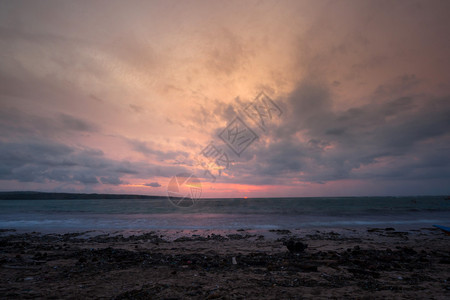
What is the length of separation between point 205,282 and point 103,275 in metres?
3.58

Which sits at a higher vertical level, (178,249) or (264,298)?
(264,298)

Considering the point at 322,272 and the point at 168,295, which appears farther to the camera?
the point at 322,272

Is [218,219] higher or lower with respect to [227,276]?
lower

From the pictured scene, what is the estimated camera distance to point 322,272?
291 inches

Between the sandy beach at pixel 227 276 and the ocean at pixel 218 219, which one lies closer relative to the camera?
the sandy beach at pixel 227 276

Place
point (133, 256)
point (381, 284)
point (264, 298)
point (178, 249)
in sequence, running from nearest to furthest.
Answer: point (264, 298) < point (381, 284) < point (133, 256) < point (178, 249)

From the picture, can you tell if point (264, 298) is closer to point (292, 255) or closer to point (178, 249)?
point (292, 255)

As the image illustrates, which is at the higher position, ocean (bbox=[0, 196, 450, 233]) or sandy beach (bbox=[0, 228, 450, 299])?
sandy beach (bbox=[0, 228, 450, 299])

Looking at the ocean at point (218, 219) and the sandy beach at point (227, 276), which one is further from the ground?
the sandy beach at point (227, 276)

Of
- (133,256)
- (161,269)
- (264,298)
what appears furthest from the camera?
(133,256)

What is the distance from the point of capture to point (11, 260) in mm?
8789

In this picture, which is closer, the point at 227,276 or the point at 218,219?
the point at 227,276

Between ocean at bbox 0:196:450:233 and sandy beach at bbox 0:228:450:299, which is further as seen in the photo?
ocean at bbox 0:196:450:233

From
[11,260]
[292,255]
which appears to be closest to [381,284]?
[292,255]
